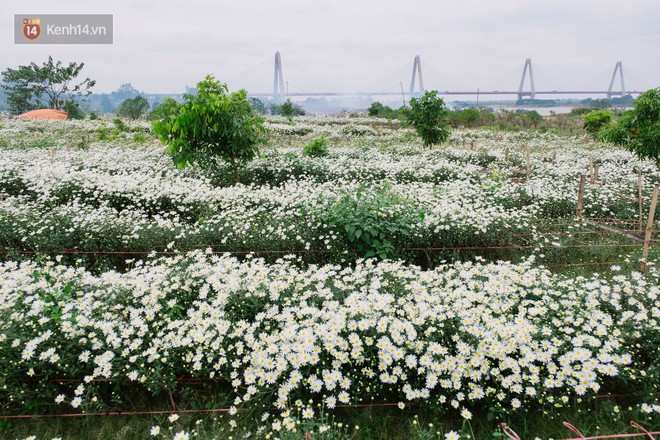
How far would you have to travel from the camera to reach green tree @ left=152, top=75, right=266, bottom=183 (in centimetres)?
825

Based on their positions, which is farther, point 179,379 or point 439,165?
point 439,165

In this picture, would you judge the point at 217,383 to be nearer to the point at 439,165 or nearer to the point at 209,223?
the point at 209,223

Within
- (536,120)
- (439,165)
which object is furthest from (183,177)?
(536,120)

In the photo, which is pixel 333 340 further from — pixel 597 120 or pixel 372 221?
pixel 597 120

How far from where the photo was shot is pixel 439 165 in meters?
10.5

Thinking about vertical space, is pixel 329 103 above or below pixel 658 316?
above

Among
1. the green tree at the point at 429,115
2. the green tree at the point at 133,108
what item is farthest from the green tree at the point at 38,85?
the green tree at the point at 429,115

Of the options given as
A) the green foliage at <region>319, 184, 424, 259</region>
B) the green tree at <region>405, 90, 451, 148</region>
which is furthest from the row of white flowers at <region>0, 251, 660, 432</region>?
the green tree at <region>405, 90, 451, 148</region>

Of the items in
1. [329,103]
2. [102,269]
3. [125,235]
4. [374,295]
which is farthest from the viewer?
[329,103]

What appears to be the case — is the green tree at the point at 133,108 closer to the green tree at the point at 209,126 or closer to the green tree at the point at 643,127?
the green tree at the point at 209,126

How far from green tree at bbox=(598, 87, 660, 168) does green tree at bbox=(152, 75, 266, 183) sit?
25.8 ft

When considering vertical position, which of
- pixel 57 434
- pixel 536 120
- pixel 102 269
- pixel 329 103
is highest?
pixel 329 103

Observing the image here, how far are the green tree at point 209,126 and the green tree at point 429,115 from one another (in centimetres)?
785

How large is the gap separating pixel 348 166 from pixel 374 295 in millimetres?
7725
